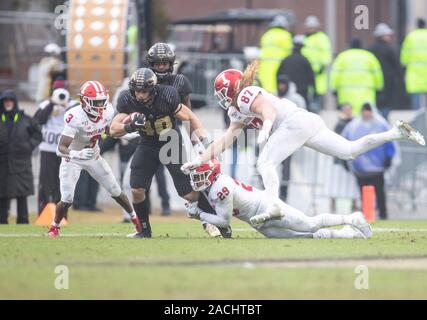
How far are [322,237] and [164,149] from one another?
1.90 meters

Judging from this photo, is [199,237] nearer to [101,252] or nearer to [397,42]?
[101,252]

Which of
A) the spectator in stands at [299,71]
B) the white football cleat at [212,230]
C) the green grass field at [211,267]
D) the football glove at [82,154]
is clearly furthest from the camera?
the spectator in stands at [299,71]

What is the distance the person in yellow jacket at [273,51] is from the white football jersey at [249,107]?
9289 mm

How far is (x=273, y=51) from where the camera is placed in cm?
2434

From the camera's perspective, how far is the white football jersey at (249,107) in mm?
14180

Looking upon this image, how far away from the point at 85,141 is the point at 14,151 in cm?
462

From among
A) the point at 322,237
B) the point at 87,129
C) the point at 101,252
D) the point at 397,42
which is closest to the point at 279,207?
the point at 322,237

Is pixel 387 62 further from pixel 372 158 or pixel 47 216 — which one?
pixel 47 216

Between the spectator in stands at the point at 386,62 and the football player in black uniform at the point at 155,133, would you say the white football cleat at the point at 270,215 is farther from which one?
the spectator in stands at the point at 386,62

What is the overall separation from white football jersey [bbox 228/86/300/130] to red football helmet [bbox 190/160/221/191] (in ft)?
2.92

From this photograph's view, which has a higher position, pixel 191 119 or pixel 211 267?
pixel 191 119

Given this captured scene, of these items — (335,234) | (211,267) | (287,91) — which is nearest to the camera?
(211,267)

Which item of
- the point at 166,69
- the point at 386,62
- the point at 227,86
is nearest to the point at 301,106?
the point at 386,62

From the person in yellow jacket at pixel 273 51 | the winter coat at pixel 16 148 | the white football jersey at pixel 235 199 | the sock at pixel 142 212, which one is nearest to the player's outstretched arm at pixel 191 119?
the sock at pixel 142 212
